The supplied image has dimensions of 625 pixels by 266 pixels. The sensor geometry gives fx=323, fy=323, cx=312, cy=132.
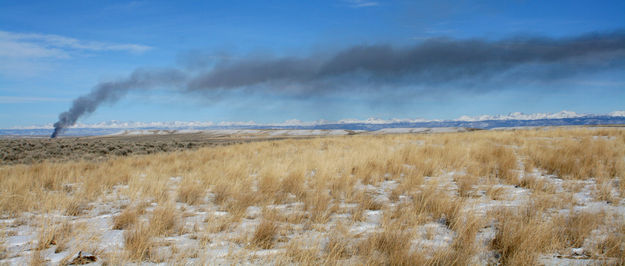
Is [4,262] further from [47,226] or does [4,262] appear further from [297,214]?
[297,214]

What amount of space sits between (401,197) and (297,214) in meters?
1.96

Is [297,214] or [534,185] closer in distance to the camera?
[297,214]

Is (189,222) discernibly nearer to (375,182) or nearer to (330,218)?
(330,218)

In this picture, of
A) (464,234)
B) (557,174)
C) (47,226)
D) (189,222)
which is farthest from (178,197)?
(557,174)

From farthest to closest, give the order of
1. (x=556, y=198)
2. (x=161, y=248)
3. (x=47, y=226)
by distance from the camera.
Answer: (x=556, y=198)
(x=47, y=226)
(x=161, y=248)

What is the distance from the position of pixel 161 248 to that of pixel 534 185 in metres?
5.67

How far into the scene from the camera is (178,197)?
18.0ft

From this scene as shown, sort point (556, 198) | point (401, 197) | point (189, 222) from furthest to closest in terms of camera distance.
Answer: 1. point (401, 197)
2. point (556, 198)
3. point (189, 222)

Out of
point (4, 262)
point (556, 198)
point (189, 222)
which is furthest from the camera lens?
point (556, 198)

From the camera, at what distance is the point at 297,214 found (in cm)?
407

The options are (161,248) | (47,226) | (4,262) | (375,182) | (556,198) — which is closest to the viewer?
(4,262)

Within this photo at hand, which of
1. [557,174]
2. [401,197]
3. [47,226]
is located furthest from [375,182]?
[47,226]

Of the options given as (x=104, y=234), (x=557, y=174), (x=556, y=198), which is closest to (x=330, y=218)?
(x=104, y=234)

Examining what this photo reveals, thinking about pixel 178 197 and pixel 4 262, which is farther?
pixel 178 197
